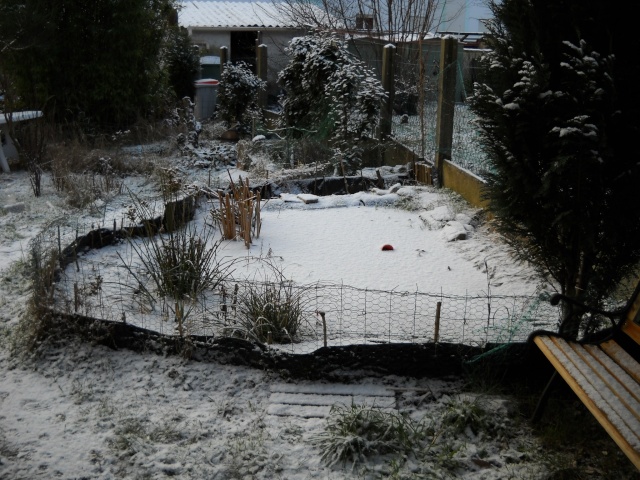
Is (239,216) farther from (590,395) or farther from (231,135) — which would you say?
(231,135)

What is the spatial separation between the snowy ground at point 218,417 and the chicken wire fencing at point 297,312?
0.24 metres

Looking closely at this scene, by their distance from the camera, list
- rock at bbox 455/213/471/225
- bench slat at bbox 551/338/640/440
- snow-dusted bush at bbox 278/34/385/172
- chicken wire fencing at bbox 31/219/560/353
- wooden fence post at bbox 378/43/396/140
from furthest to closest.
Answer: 1. wooden fence post at bbox 378/43/396/140
2. snow-dusted bush at bbox 278/34/385/172
3. rock at bbox 455/213/471/225
4. chicken wire fencing at bbox 31/219/560/353
5. bench slat at bbox 551/338/640/440

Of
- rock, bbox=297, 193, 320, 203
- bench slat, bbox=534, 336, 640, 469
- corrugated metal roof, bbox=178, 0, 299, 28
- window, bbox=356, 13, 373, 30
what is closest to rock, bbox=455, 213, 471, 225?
rock, bbox=297, 193, 320, 203

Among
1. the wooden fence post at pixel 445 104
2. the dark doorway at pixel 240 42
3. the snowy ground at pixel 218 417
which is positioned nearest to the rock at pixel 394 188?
the wooden fence post at pixel 445 104

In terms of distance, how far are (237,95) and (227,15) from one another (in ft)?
35.3

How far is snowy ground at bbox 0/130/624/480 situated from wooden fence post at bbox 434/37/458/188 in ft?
10.1

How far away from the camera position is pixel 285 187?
26.8ft

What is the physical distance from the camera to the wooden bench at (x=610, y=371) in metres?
2.77

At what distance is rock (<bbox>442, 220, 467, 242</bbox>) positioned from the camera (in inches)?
238

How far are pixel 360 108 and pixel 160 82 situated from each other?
564 cm

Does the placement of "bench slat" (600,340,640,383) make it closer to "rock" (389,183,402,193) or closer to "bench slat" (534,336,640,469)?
"bench slat" (534,336,640,469)

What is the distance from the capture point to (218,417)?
3666 mm

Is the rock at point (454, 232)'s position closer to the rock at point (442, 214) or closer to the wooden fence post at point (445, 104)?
the rock at point (442, 214)

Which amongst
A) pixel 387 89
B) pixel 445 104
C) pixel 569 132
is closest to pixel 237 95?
pixel 387 89
